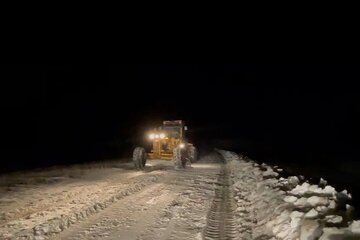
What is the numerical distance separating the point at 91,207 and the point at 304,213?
574cm

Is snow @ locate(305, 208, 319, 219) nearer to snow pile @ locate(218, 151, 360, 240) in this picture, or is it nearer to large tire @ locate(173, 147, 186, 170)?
snow pile @ locate(218, 151, 360, 240)

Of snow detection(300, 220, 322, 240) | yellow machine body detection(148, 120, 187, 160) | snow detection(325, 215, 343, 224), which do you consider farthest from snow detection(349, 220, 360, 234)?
yellow machine body detection(148, 120, 187, 160)

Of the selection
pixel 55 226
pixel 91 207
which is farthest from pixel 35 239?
pixel 91 207

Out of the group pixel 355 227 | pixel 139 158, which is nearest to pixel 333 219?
pixel 355 227

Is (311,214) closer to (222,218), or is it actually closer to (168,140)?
(222,218)

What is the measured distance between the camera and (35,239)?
27.5 feet

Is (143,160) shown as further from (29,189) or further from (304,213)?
(304,213)

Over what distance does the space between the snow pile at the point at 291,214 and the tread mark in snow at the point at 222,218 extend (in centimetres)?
20

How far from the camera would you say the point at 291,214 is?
835 cm

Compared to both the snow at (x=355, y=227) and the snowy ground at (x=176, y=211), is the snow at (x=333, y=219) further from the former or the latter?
the snow at (x=355, y=227)

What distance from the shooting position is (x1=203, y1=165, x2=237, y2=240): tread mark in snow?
8.78 m

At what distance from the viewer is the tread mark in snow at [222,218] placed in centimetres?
878

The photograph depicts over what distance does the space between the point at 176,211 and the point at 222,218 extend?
1348 mm

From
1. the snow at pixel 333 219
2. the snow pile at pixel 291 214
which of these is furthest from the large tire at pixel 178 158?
the snow at pixel 333 219
